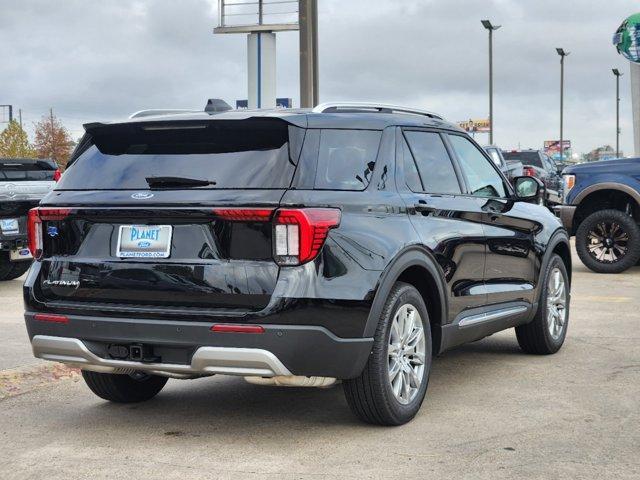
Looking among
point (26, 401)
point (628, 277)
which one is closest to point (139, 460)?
point (26, 401)

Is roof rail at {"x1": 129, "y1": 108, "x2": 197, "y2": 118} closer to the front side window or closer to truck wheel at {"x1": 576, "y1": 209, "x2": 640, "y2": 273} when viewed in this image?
the front side window

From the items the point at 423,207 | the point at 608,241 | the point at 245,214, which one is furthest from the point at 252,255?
the point at 608,241

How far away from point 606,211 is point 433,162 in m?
9.03

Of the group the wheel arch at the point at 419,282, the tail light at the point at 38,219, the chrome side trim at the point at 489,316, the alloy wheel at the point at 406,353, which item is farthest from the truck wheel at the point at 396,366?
the tail light at the point at 38,219

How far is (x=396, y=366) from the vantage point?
18.4 ft

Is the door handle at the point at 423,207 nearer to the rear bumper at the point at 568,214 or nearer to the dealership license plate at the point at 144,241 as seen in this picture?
the dealership license plate at the point at 144,241

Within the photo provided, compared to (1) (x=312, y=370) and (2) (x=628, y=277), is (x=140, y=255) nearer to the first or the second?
(1) (x=312, y=370)

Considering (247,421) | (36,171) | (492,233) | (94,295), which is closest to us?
(94,295)

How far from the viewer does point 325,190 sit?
5.24 metres

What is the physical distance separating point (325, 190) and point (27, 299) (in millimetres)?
1733

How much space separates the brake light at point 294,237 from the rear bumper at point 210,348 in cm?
33

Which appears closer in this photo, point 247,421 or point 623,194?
point 247,421

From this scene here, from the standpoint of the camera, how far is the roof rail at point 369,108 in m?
5.78

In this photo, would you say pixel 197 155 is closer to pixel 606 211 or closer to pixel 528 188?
pixel 528 188
